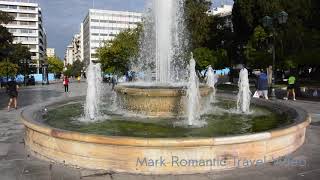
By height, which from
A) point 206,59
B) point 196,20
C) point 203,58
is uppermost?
point 196,20

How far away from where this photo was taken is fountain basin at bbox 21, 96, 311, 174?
6941 mm

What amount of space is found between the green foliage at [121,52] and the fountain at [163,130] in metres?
42.8

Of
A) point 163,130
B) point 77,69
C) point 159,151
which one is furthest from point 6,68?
point 77,69

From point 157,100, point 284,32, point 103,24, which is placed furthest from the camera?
point 103,24

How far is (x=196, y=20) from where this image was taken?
47.6m

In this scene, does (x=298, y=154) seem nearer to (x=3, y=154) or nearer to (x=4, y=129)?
(x=3, y=154)

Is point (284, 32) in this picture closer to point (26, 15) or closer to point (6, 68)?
point (6, 68)

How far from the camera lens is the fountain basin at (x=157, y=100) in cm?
1095

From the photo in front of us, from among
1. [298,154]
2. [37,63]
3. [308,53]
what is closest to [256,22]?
[308,53]

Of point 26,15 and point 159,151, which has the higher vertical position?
point 26,15

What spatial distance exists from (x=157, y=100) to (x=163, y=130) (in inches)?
76.4

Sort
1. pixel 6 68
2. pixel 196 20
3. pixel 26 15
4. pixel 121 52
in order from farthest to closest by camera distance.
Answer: pixel 26 15 < pixel 121 52 < pixel 6 68 < pixel 196 20

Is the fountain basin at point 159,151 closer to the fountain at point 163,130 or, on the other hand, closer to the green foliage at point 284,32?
the fountain at point 163,130

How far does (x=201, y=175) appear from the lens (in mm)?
7000
